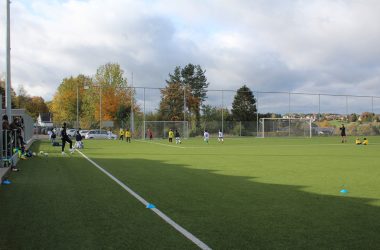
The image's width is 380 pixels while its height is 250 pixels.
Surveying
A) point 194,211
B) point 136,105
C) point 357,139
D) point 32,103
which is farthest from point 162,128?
point 32,103

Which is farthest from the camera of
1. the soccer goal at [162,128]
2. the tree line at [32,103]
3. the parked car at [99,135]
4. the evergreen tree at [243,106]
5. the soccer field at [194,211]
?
the tree line at [32,103]

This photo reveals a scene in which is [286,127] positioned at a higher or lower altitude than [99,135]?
higher

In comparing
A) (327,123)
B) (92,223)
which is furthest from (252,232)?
(327,123)

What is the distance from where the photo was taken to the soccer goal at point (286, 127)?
66750 mm

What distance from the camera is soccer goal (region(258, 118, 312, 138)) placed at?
6675 cm

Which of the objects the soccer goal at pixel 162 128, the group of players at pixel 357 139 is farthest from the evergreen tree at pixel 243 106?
the group of players at pixel 357 139

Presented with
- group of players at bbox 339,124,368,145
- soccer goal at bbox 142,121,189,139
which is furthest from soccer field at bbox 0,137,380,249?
soccer goal at bbox 142,121,189,139

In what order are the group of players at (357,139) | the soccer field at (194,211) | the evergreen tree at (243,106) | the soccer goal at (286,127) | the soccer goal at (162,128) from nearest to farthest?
the soccer field at (194,211), the group of players at (357,139), the soccer goal at (162,128), the soccer goal at (286,127), the evergreen tree at (243,106)

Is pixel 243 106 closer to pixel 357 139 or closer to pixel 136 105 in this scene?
pixel 136 105

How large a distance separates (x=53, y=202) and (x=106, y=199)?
109cm

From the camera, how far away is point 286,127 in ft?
220

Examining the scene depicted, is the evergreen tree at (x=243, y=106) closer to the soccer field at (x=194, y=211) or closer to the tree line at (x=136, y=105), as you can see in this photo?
the tree line at (x=136, y=105)

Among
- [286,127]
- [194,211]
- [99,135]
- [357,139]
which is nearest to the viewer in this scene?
[194,211]

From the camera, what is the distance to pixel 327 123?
7400 centimetres
